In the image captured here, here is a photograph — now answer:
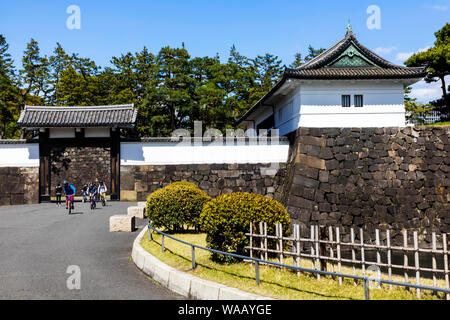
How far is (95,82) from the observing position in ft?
128

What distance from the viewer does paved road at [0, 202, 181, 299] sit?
676cm

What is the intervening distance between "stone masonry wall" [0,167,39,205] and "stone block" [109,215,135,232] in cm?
1167

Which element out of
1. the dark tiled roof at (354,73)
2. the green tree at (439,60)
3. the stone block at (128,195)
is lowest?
the stone block at (128,195)

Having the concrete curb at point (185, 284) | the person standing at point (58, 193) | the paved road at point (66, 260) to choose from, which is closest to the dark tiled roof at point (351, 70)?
the paved road at point (66, 260)

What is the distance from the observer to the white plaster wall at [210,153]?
72.7ft

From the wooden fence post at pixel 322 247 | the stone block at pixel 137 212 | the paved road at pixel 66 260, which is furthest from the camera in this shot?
the stone block at pixel 137 212

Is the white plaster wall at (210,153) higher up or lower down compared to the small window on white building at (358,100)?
lower down

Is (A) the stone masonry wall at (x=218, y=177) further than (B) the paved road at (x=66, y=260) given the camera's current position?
Yes

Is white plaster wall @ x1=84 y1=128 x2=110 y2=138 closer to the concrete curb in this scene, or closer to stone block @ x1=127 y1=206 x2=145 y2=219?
stone block @ x1=127 y1=206 x2=145 y2=219

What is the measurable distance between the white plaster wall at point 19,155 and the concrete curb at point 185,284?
17.0 meters

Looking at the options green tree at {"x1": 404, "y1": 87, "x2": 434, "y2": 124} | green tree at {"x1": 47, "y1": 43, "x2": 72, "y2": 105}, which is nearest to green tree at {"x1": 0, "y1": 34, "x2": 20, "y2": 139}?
green tree at {"x1": 47, "y1": 43, "x2": 72, "y2": 105}

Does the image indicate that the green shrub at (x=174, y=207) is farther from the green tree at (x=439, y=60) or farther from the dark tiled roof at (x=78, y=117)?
the green tree at (x=439, y=60)

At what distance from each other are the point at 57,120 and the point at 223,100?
58.3ft

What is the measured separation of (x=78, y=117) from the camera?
23.2 meters
